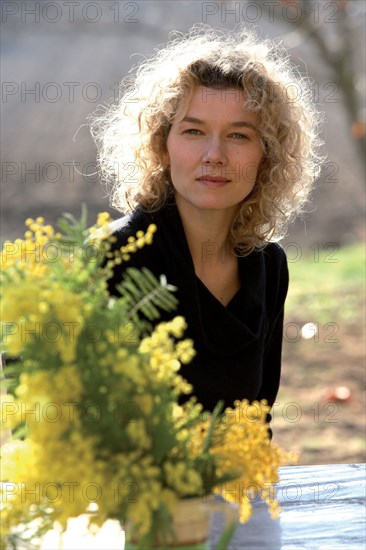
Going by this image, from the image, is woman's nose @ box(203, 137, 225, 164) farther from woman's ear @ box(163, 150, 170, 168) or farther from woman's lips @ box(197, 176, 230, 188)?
woman's ear @ box(163, 150, 170, 168)

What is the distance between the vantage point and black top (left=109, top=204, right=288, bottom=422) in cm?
224

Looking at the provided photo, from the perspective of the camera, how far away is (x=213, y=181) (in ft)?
7.20

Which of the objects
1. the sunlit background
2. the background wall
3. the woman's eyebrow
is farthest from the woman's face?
the background wall

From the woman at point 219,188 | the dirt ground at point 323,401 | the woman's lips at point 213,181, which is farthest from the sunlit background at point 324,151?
the woman's lips at point 213,181

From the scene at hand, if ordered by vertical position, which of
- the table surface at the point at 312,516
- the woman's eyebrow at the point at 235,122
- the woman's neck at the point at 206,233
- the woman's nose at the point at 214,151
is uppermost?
the woman's eyebrow at the point at 235,122

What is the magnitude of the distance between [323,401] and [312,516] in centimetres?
269

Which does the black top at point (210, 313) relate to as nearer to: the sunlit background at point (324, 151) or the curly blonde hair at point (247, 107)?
the curly blonde hair at point (247, 107)

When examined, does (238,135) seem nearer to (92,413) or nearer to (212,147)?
(212,147)

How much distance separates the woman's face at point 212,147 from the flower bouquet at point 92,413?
0.97 meters

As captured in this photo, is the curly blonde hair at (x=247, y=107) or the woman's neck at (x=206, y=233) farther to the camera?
the woman's neck at (x=206, y=233)

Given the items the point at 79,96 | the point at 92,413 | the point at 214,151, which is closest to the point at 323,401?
the point at 214,151

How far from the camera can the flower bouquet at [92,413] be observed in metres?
1.10

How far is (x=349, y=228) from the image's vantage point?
7352mm

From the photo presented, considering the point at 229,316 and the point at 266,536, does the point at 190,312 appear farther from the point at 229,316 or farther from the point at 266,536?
the point at 266,536
